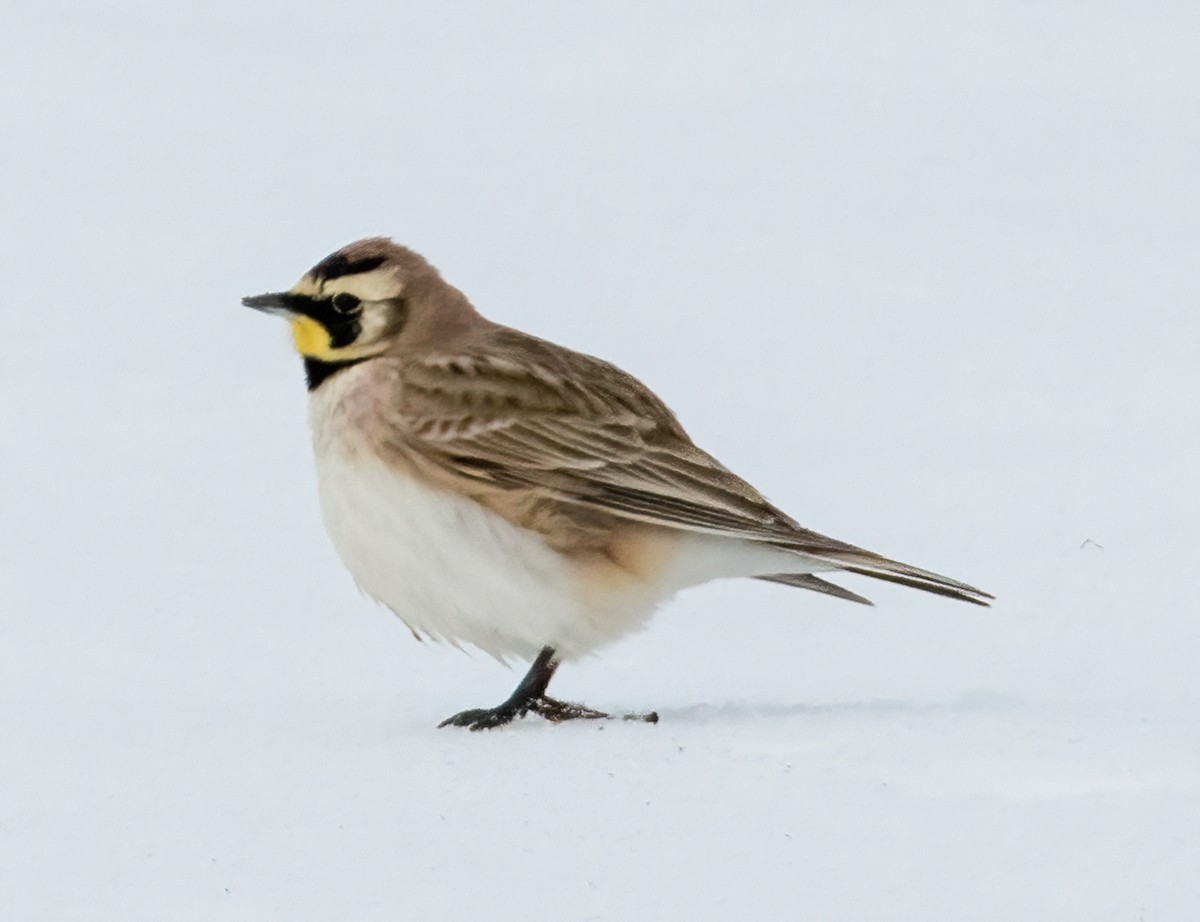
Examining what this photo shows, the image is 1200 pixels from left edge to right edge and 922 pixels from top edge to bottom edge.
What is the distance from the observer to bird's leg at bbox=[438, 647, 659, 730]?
356 inches

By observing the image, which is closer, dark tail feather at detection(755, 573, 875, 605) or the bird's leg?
the bird's leg

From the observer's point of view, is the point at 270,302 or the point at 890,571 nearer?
the point at 890,571

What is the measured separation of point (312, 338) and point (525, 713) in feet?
6.80

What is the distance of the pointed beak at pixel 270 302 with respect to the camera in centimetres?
952

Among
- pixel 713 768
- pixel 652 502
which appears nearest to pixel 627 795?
pixel 713 768

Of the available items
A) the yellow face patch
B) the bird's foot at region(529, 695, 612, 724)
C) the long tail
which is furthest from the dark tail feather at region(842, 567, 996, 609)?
the yellow face patch

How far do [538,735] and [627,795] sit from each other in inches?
41.8

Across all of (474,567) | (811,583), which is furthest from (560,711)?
(811,583)

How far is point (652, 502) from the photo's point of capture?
8.98 metres

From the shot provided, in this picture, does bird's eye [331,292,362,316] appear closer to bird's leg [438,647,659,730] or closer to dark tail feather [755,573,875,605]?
bird's leg [438,647,659,730]

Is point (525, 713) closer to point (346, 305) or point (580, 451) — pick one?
point (580, 451)

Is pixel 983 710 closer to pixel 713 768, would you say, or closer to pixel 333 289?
pixel 713 768

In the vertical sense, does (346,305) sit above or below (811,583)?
above

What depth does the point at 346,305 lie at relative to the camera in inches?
376
